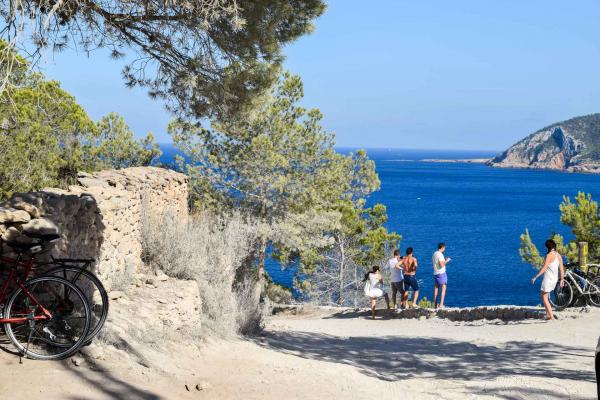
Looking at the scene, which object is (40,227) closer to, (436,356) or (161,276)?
(161,276)

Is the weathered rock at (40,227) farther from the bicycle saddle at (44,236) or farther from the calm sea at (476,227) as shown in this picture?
the calm sea at (476,227)

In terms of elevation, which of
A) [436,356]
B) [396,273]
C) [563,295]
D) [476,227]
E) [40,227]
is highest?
[40,227]

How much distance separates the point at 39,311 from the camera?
617 cm

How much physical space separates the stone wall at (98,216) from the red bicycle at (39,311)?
70 cm

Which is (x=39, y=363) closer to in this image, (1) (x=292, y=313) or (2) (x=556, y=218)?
(1) (x=292, y=313)

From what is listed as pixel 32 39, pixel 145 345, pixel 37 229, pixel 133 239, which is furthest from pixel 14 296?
pixel 133 239

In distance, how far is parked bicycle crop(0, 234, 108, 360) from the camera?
19.8 ft

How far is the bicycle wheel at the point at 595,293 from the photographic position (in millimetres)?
13523

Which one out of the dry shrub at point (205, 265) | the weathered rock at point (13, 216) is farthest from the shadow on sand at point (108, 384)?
the dry shrub at point (205, 265)

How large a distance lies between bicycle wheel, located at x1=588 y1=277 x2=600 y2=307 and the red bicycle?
10.6 metres

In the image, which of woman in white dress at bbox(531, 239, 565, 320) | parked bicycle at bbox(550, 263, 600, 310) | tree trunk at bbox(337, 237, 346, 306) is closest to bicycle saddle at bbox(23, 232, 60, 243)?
woman in white dress at bbox(531, 239, 565, 320)

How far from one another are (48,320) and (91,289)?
175 centimetres

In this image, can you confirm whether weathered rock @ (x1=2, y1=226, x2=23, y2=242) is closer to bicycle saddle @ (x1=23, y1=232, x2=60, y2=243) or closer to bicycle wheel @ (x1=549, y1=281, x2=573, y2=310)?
bicycle saddle @ (x1=23, y1=232, x2=60, y2=243)

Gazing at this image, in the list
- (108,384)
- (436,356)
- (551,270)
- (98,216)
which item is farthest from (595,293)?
(108,384)
